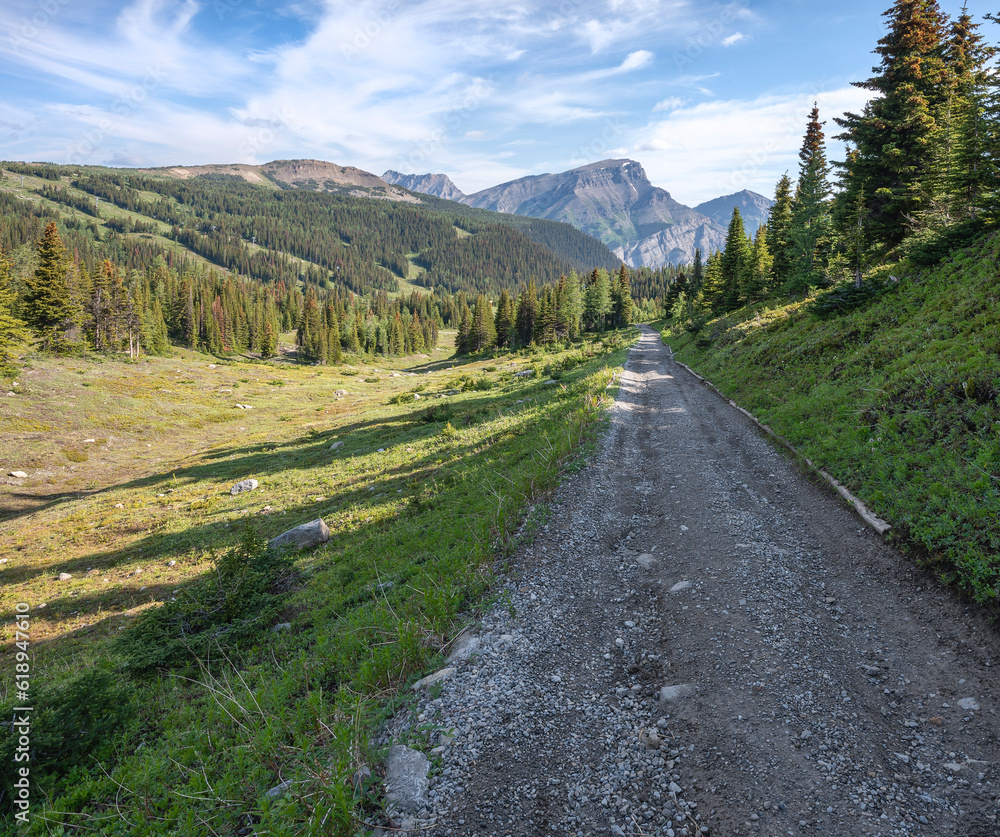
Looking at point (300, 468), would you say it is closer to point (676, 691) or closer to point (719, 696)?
point (676, 691)

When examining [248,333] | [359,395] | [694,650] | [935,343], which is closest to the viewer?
[694,650]

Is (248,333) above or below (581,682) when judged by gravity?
above

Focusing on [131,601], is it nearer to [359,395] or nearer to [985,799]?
[985,799]

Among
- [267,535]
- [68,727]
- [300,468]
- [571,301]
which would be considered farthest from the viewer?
[571,301]

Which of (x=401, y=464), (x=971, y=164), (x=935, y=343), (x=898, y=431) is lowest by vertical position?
(x=401, y=464)

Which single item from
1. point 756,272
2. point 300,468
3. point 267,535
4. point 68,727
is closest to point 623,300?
point 756,272

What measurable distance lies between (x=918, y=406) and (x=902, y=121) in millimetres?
24759

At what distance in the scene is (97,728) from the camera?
6164 mm

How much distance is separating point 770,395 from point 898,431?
8.64 metres

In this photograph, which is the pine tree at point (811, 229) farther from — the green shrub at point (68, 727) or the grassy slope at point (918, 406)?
the green shrub at point (68, 727)

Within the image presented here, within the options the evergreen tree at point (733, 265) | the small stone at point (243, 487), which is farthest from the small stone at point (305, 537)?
the evergreen tree at point (733, 265)

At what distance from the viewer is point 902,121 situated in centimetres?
2477

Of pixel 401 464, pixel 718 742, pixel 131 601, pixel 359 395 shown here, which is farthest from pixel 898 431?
pixel 359 395

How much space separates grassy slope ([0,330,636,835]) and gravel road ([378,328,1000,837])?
1070 mm
